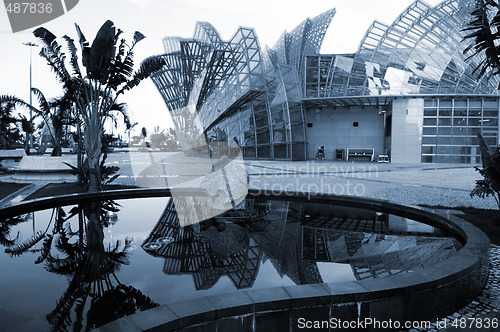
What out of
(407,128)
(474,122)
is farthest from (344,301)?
(474,122)

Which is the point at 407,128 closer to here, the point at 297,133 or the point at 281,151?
the point at 297,133

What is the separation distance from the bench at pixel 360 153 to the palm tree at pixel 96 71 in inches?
1062

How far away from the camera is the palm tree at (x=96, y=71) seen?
9.84m

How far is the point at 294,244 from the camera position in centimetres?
562

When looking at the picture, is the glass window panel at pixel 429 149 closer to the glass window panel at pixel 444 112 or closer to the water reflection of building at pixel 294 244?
the glass window panel at pixel 444 112

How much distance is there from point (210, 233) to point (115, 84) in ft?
22.9

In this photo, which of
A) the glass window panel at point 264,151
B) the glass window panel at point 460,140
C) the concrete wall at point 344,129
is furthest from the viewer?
the concrete wall at point 344,129

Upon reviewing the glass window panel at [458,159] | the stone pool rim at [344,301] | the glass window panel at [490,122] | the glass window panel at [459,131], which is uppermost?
the glass window panel at [490,122]

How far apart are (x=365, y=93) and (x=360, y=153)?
6.36 meters

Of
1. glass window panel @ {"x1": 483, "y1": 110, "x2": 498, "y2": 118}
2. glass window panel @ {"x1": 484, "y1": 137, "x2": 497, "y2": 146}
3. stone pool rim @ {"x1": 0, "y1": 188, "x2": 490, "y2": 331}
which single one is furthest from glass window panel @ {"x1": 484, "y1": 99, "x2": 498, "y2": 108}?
stone pool rim @ {"x1": 0, "y1": 188, "x2": 490, "y2": 331}

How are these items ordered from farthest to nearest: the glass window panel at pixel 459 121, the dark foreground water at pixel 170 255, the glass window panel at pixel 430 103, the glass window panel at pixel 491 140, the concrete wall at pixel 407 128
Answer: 1. the concrete wall at pixel 407 128
2. the glass window panel at pixel 430 103
3. the glass window panel at pixel 459 121
4. the glass window panel at pixel 491 140
5. the dark foreground water at pixel 170 255

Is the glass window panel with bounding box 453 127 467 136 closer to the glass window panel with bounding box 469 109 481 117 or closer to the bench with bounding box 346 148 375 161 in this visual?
the glass window panel with bounding box 469 109 481 117

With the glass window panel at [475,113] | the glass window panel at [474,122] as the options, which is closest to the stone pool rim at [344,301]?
the glass window panel at [474,122]

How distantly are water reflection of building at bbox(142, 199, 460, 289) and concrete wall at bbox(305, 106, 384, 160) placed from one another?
27603 millimetres
